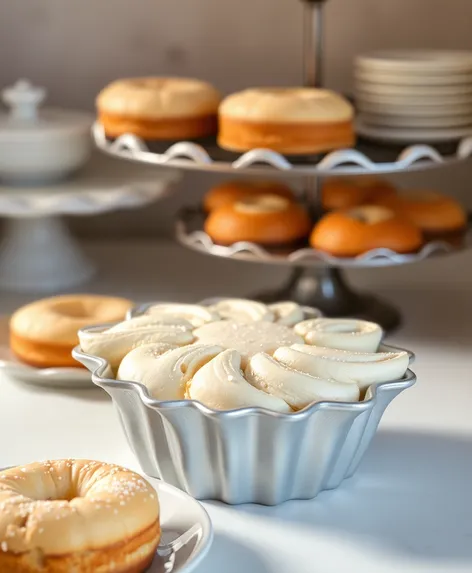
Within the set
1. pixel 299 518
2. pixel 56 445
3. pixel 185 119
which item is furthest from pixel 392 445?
pixel 185 119

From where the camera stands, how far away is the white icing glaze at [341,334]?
2.43ft

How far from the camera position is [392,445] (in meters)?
0.80

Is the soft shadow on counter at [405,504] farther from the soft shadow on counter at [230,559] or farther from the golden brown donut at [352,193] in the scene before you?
the golden brown donut at [352,193]

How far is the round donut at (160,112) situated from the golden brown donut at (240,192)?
0.07m

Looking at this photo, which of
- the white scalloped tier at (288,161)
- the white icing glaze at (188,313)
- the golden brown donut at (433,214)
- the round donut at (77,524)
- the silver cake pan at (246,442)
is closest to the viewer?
the round donut at (77,524)

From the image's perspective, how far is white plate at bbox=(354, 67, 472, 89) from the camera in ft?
3.14

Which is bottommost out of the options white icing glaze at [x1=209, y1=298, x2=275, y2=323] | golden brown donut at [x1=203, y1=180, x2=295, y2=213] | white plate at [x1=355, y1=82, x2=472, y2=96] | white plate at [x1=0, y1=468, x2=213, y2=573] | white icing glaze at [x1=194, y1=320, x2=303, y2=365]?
white plate at [x1=0, y1=468, x2=213, y2=573]

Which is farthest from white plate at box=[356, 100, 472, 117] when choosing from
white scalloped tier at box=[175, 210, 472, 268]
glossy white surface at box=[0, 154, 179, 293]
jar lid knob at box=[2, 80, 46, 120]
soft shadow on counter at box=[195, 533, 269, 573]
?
soft shadow on counter at box=[195, 533, 269, 573]

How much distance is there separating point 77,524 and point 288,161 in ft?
1.49

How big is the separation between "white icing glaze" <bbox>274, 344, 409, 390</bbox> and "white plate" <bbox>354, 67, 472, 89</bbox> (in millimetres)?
331

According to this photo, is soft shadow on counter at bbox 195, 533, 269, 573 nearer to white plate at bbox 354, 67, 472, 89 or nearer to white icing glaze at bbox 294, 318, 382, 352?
white icing glaze at bbox 294, 318, 382, 352

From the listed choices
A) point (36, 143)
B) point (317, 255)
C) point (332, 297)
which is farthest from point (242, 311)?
point (36, 143)

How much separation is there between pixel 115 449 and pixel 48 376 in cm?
12

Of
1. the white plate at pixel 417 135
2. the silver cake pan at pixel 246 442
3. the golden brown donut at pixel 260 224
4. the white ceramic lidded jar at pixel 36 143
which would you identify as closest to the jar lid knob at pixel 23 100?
the white ceramic lidded jar at pixel 36 143
